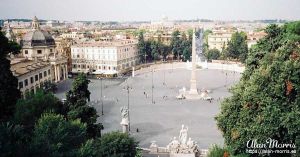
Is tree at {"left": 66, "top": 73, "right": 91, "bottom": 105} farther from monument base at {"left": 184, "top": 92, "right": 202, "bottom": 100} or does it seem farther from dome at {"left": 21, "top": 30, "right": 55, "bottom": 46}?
dome at {"left": 21, "top": 30, "right": 55, "bottom": 46}

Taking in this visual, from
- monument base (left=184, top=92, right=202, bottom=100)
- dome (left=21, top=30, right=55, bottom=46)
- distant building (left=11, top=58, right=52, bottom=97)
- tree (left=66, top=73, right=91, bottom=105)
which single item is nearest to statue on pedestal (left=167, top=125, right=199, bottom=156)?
tree (left=66, top=73, right=91, bottom=105)

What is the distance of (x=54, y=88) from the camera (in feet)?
178

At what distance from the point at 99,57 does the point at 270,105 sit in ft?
200

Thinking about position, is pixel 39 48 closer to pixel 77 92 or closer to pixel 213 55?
pixel 213 55

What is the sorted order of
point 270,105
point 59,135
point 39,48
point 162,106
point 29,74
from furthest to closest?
point 39,48
point 29,74
point 162,106
point 59,135
point 270,105

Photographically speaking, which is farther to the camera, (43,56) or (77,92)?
(43,56)

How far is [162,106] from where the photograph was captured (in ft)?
148

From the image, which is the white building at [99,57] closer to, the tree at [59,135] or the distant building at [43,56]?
the distant building at [43,56]

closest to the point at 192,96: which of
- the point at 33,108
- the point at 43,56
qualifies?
the point at 43,56

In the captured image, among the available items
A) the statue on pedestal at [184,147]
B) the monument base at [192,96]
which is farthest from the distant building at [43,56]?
the statue on pedestal at [184,147]

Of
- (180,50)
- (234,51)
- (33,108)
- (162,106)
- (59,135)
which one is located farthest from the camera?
(180,50)

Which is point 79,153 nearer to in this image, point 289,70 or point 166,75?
point 289,70

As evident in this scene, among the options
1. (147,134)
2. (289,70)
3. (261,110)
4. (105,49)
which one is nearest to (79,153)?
(261,110)

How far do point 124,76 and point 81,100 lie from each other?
150 ft
